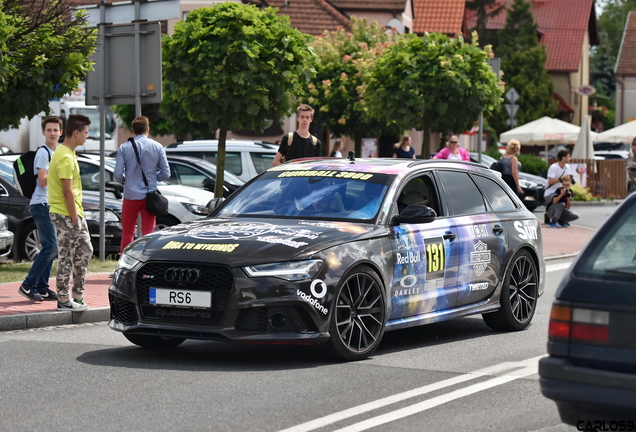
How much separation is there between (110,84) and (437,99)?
10.8 metres

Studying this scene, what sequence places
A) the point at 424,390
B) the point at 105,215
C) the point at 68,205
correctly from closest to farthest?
the point at 424,390
the point at 68,205
the point at 105,215

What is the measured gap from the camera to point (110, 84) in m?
14.9

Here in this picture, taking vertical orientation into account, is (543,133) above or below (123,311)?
above

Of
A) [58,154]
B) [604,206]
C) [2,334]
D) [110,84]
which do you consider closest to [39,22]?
[110,84]

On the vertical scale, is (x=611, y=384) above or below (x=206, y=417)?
above

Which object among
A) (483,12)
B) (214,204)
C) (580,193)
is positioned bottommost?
(580,193)

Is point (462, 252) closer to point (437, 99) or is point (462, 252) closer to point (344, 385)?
point (344, 385)

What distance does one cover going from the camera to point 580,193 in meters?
36.6

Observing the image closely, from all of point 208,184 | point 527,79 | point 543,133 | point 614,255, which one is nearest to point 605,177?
point 543,133

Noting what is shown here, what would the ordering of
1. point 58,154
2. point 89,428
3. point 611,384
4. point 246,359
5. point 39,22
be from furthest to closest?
1. point 39,22
2. point 58,154
3. point 246,359
4. point 89,428
5. point 611,384

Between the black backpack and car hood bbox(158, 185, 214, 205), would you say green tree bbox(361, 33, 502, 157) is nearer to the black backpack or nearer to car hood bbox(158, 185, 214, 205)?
car hood bbox(158, 185, 214, 205)

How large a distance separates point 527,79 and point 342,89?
124 feet

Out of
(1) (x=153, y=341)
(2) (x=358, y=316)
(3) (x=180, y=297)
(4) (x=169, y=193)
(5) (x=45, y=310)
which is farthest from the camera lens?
(4) (x=169, y=193)

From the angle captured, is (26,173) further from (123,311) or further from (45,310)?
(123,311)
